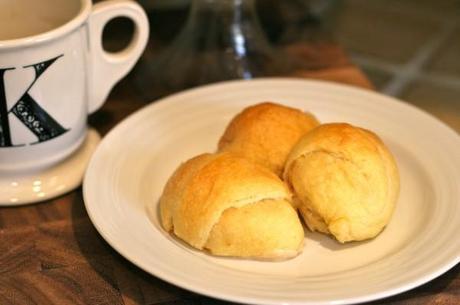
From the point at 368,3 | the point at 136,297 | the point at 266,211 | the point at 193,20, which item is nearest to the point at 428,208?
the point at 266,211

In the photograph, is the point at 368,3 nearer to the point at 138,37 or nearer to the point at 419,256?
the point at 138,37

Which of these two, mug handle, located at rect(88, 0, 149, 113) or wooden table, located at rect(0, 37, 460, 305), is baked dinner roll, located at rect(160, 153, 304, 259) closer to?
wooden table, located at rect(0, 37, 460, 305)

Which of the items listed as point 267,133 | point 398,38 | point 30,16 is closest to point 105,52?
point 30,16

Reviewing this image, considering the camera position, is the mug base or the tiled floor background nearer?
the mug base

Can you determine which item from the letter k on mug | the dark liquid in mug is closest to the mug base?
the letter k on mug

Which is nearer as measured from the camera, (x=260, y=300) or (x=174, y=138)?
(x=260, y=300)
